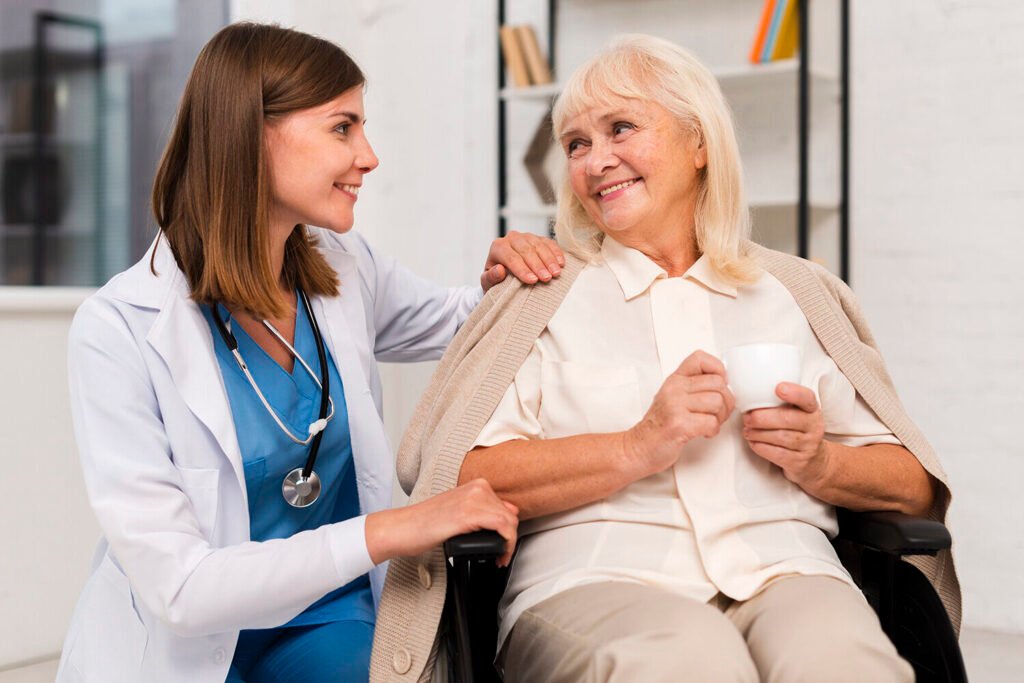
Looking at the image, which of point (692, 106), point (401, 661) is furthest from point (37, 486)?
point (692, 106)

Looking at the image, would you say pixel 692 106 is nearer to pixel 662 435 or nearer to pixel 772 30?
pixel 662 435

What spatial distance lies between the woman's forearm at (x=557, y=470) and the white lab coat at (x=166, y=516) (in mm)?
216

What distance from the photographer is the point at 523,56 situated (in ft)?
11.1

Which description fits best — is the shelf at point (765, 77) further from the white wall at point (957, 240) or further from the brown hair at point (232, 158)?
the brown hair at point (232, 158)

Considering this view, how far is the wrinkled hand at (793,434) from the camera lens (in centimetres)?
145

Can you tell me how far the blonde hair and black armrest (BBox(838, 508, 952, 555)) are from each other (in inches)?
15.9

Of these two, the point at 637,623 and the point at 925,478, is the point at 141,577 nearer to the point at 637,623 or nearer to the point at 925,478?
the point at 637,623

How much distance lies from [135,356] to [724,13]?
231 centimetres

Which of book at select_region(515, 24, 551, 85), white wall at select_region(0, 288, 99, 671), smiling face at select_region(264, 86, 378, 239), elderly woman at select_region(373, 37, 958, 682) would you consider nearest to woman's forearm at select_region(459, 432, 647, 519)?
elderly woman at select_region(373, 37, 958, 682)

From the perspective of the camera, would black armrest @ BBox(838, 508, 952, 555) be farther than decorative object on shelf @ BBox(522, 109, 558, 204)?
No

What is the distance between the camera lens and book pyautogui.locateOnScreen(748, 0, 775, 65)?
2910 millimetres

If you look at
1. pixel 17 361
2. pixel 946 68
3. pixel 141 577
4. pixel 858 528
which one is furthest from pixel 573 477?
pixel 946 68

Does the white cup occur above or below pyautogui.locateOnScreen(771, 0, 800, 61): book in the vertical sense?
below

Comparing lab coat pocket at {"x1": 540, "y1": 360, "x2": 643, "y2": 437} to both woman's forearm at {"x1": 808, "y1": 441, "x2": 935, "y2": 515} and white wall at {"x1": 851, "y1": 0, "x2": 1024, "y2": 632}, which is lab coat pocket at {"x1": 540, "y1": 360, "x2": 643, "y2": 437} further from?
white wall at {"x1": 851, "y1": 0, "x2": 1024, "y2": 632}
